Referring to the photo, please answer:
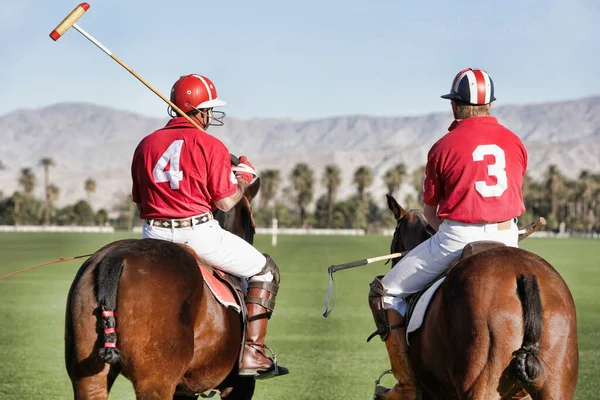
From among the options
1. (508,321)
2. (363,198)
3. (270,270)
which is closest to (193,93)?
(270,270)

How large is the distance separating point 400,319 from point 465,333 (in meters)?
1.37

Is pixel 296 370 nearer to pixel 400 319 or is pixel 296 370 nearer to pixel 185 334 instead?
pixel 400 319

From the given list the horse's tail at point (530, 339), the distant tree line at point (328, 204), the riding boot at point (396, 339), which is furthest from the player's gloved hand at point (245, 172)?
the distant tree line at point (328, 204)

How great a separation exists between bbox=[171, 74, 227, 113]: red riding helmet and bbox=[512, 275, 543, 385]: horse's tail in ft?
9.52

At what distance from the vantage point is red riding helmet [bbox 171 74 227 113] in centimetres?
669

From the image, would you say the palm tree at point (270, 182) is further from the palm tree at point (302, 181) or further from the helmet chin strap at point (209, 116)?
the helmet chin strap at point (209, 116)

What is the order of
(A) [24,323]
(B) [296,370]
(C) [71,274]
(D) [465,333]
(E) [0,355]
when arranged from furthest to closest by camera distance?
(C) [71,274]
(A) [24,323]
(E) [0,355]
(B) [296,370]
(D) [465,333]

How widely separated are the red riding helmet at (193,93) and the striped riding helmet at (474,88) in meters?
1.84

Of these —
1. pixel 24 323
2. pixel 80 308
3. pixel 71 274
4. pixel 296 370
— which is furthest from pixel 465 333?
pixel 71 274

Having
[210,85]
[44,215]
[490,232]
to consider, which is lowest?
[44,215]

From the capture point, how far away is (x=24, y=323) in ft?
51.5

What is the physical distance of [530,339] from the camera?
490cm

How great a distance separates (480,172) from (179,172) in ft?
6.61

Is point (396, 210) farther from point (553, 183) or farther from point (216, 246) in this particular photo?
point (553, 183)
